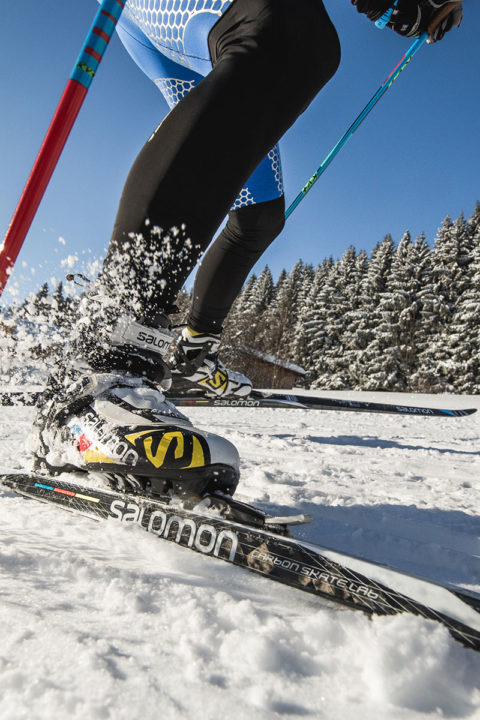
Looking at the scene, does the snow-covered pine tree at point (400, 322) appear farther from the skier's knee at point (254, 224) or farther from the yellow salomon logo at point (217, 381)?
the skier's knee at point (254, 224)

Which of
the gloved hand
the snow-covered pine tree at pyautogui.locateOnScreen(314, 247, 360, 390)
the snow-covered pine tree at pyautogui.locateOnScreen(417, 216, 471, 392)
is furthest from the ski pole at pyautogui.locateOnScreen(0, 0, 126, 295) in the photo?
the snow-covered pine tree at pyautogui.locateOnScreen(314, 247, 360, 390)

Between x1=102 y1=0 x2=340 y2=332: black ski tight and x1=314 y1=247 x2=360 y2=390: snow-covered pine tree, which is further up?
x1=314 y1=247 x2=360 y2=390: snow-covered pine tree

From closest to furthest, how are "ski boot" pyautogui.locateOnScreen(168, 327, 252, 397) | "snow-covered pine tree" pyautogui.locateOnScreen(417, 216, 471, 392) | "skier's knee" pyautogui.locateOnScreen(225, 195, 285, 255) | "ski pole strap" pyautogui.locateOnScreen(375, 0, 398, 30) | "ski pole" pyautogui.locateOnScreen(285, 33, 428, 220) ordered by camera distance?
"ski pole strap" pyautogui.locateOnScreen(375, 0, 398, 30) < "skier's knee" pyautogui.locateOnScreen(225, 195, 285, 255) < "ski boot" pyautogui.locateOnScreen(168, 327, 252, 397) < "ski pole" pyautogui.locateOnScreen(285, 33, 428, 220) < "snow-covered pine tree" pyautogui.locateOnScreen(417, 216, 471, 392)

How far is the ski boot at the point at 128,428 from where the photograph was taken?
83 cm

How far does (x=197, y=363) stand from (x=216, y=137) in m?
1.26

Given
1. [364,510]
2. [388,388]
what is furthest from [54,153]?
[388,388]

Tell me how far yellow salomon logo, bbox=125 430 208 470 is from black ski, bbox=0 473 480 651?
0.09m

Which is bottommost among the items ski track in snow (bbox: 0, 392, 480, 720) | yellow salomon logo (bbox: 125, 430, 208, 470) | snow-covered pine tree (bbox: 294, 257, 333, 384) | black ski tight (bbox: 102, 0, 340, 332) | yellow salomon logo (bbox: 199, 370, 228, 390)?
ski track in snow (bbox: 0, 392, 480, 720)

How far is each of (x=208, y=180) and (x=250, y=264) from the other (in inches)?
34.4

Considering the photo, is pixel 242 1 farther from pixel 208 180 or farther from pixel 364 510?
pixel 364 510

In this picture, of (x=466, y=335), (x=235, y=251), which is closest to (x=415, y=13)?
(x=235, y=251)

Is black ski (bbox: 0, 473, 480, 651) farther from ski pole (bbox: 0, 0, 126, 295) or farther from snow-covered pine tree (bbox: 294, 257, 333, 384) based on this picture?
snow-covered pine tree (bbox: 294, 257, 333, 384)

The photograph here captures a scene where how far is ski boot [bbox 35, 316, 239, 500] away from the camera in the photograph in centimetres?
83

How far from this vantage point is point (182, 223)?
0.91 m
